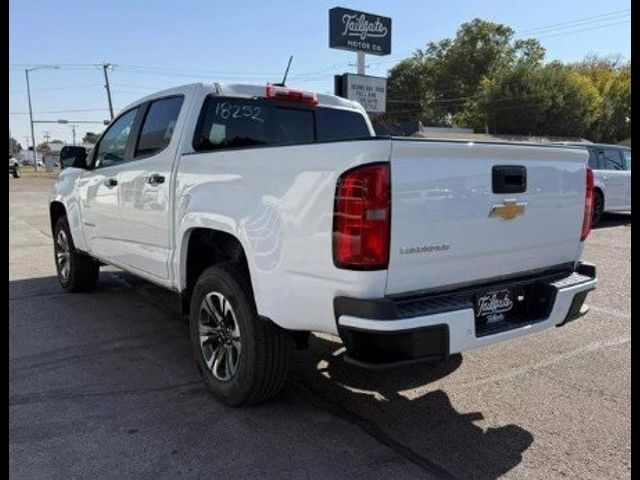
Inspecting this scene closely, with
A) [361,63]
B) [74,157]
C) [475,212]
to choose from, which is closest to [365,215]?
[475,212]

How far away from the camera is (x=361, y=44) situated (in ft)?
57.6

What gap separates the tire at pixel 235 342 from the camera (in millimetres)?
3545

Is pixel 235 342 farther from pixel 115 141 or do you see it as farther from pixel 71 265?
pixel 71 265

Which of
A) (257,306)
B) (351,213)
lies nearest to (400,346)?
(351,213)

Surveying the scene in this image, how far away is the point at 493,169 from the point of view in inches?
129

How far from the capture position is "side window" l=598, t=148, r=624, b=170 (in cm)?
1396

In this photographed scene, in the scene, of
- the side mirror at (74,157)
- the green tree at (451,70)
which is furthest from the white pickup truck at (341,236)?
the green tree at (451,70)

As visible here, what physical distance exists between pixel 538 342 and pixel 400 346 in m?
2.51

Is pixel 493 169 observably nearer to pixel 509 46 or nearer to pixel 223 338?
pixel 223 338

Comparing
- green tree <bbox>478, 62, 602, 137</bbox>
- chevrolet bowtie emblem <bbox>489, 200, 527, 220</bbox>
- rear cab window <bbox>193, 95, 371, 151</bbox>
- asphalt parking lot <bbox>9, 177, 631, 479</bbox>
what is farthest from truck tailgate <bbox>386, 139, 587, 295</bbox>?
green tree <bbox>478, 62, 602, 137</bbox>

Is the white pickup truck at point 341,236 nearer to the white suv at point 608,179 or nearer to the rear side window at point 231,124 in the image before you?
the rear side window at point 231,124

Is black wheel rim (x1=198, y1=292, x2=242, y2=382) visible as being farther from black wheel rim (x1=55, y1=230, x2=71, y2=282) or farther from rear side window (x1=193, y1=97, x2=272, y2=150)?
black wheel rim (x1=55, y1=230, x2=71, y2=282)

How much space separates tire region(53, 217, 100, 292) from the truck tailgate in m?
4.44

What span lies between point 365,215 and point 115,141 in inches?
138
